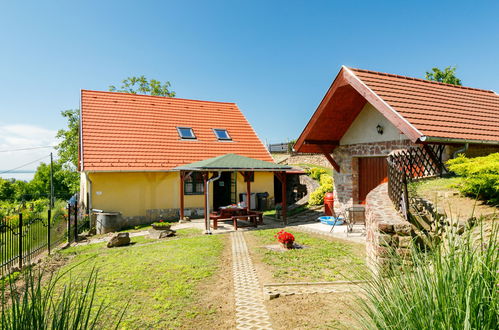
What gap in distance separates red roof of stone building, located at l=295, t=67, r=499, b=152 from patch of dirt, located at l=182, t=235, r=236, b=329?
5.75 m

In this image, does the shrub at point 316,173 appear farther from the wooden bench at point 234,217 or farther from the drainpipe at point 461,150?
the drainpipe at point 461,150

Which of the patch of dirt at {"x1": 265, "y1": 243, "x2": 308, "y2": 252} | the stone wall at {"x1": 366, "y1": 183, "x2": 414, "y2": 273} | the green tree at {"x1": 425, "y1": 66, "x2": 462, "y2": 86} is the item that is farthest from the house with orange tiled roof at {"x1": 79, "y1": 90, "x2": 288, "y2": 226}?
the green tree at {"x1": 425, "y1": 66, "x2": 462, "y2": 86}

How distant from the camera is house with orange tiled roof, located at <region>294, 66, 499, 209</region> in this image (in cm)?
890

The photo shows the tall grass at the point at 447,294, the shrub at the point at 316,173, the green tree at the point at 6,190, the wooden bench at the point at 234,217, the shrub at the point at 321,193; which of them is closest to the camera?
the tall grass at the point at 447,294

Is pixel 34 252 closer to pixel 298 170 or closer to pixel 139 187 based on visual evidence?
pixel 139 187

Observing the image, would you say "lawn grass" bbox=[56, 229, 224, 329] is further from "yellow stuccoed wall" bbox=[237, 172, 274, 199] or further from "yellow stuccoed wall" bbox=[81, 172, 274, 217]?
"yellow stuccoed wall" bbox=[237, 172, 274, 199]

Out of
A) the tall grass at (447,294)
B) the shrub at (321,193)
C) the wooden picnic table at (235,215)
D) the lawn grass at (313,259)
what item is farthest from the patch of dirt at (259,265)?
the shrub at (321,193)

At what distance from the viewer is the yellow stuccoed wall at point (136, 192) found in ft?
47.8

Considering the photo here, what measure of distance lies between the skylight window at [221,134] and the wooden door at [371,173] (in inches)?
334

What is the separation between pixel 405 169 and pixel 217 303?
Answer: 489cm

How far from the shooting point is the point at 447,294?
2.16m

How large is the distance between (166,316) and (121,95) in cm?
1674

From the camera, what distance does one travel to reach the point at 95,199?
1442cm

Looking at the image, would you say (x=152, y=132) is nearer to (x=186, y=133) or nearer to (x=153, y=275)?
(x=186, y=133)
